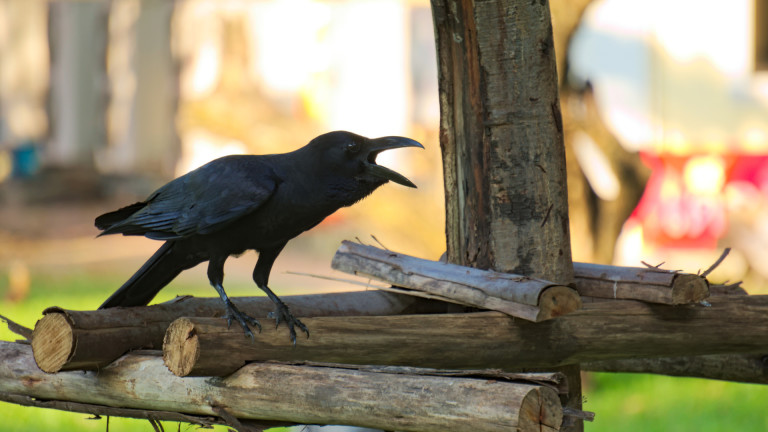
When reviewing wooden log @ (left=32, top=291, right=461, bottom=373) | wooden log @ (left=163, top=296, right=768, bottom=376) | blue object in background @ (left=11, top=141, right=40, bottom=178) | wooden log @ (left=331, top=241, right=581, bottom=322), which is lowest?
wooden log @ (left=163, top=296, right=768, bottom=376)

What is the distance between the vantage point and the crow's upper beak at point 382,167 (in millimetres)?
3346

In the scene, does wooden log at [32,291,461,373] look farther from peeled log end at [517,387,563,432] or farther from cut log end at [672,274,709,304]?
peeled log end at [517,387,563,432]

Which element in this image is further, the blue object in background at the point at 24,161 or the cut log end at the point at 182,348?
the blue object in background at the point at 24,161

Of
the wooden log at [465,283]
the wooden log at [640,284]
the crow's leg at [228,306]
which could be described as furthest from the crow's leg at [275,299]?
the wooden log at [640,284]

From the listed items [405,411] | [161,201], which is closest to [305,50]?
[161,201]

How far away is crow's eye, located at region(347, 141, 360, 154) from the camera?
3416 mm

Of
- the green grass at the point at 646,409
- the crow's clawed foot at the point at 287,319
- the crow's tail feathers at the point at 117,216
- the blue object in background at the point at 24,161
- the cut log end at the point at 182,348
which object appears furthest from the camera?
the blue object in background at the point at 24,161

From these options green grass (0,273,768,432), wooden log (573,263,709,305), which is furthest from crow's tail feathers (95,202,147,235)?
green grass (0,273,768,432)

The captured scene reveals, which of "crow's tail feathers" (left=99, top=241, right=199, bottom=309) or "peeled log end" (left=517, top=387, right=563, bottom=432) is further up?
"crow's tail feathers" (left=99, top=241, right=199, bottom=309)

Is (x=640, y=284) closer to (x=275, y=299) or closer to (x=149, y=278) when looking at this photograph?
(x=275, y=299)

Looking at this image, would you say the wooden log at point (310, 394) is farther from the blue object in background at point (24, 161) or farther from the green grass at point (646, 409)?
the blue object in background at point (24, 161)

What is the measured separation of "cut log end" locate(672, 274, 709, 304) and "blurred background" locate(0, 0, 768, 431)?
2.48 m

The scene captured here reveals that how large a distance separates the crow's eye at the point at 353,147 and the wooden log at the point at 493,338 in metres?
0.62

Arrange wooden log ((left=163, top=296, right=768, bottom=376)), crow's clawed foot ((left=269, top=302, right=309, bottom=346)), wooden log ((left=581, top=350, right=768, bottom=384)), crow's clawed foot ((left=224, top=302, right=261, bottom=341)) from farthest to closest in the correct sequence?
wooden log ((left=581, top=350, right=768, bottom=384)), crow's clawed foot ((left=269, top=302, right=309, bottom=346)), crow's clawed foot ((left=224, top=302, right=261, bottom=341)), wooden log ((left=163, top=296, right=768, bottom=376))
